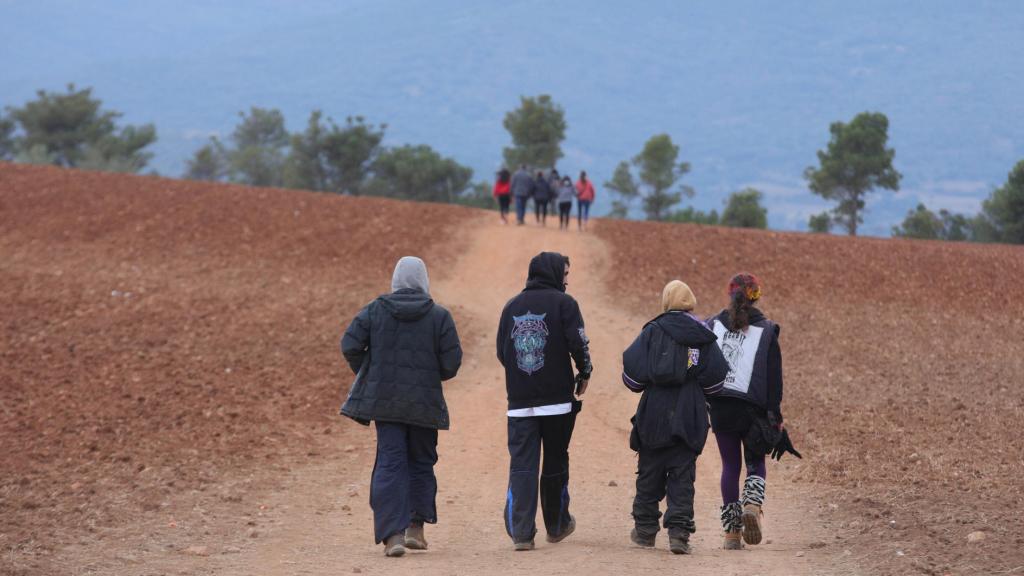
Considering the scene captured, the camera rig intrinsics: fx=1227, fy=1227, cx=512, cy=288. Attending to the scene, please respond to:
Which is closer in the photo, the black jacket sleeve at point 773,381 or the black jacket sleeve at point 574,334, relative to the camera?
the black jacket sleeve at point 574,334

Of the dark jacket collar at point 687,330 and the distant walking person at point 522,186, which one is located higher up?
the distant walking person at point 522,186

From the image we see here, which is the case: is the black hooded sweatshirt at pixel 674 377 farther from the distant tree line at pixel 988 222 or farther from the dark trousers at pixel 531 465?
the distant tree line at pixel 988 222

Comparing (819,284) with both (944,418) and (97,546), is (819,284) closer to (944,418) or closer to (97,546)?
(944,418)

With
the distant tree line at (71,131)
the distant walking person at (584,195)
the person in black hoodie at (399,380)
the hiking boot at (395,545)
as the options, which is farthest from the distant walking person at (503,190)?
the distant tree line at (71,131)

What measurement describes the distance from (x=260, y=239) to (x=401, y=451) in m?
16.8

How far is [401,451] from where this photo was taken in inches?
326

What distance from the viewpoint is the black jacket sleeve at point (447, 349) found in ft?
27.2

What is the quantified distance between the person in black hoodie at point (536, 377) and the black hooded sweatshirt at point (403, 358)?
46cm

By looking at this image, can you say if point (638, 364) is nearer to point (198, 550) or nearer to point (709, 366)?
point (709, 366)

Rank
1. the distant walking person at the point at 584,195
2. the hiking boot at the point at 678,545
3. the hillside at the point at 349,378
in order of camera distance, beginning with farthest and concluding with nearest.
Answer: the distant walking person at the point at 584,195
the hillside at the point at 349,378
the hiking boot at the point at 678,545

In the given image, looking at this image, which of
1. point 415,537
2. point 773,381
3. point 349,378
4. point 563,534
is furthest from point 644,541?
point 349,378

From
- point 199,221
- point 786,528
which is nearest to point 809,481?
point 786,528

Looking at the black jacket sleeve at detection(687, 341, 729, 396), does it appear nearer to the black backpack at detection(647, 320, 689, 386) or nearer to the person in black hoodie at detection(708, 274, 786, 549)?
the black backpack at detection(647, 320, 689, 386)

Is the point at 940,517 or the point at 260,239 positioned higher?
the point at 260,239
